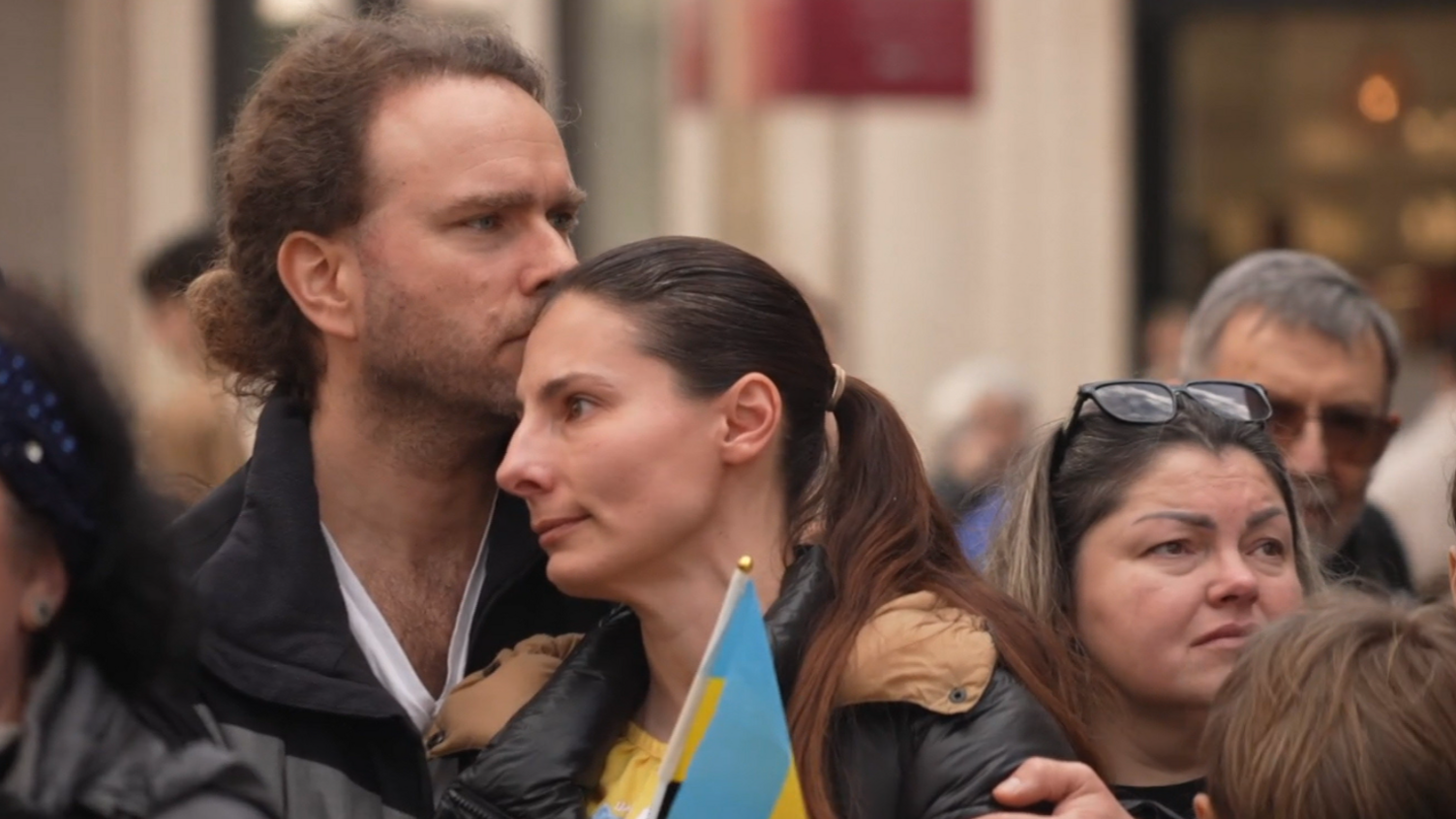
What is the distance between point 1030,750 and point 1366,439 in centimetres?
187

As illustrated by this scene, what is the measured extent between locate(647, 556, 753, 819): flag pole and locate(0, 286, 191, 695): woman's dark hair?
64 cm

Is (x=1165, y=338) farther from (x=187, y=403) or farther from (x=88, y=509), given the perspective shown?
(x=88, y=509)

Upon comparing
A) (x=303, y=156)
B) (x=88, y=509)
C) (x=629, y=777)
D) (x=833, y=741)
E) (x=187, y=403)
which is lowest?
(x=187, y=403)

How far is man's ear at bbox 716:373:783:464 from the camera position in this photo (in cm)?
337

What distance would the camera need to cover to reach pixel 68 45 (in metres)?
13.9

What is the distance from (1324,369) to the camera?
479 cm

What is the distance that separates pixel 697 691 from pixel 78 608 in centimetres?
77

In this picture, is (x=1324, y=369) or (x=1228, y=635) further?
(x=1324, y=369)

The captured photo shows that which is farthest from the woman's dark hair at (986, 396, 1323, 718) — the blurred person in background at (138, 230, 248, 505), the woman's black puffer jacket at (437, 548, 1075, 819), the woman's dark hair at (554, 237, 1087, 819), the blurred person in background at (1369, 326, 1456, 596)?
the blurred person in background at (138, 230, 248, 505)

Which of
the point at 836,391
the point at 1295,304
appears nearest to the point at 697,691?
the point at 836,391

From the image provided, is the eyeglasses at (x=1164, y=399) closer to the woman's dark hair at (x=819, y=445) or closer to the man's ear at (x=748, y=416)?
the woman's dark hair at (x=819, y=445)

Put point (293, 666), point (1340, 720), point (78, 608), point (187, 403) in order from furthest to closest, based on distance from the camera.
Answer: point (187, 403) < point (293, 666) < point (1340, 720) < point (78, 608)

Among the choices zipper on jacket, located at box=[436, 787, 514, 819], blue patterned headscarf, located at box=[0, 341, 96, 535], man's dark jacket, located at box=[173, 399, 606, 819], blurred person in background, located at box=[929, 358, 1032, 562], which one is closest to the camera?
blue patterned headscarf, located at box=[0, 341, 96, 535]

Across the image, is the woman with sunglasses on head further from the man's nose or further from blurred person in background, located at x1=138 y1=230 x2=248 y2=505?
blurred person in background, located at x1=138 y1=230 x2=248 y2=505
